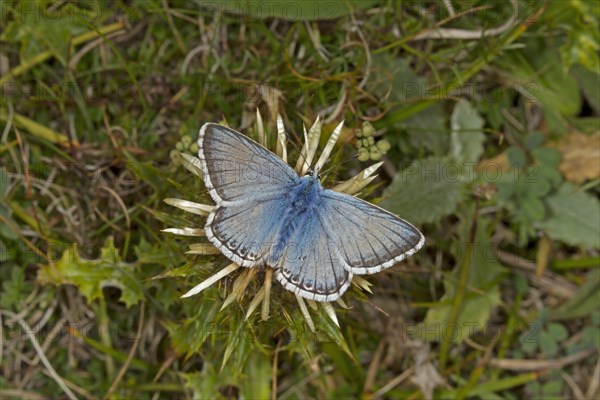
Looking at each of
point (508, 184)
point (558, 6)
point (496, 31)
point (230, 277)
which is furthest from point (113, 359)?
point (558, 6)

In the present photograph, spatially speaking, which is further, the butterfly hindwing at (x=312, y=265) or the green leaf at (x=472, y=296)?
the green leaf at (x=472, y=296)

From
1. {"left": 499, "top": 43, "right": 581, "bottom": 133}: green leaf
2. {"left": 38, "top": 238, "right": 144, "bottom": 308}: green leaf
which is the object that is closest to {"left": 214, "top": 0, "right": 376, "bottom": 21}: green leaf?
{"left": 499, "top": 43, "right": 581, "bottom": 133}: green leaf

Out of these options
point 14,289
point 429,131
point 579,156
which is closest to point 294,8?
point 429,131

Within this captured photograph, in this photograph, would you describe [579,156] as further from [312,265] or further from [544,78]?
[312,265]

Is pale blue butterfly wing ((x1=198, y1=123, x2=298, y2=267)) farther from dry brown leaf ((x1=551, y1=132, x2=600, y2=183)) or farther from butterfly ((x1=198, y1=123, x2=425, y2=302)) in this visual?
dry brown leaf ((x1=551, y1=132, x2=600, y2=183))

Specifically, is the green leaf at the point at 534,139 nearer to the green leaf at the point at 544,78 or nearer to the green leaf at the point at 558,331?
the green leaf at the point at 544,78

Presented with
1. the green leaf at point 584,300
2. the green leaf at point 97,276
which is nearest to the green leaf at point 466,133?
the green leaf at point 584,300
